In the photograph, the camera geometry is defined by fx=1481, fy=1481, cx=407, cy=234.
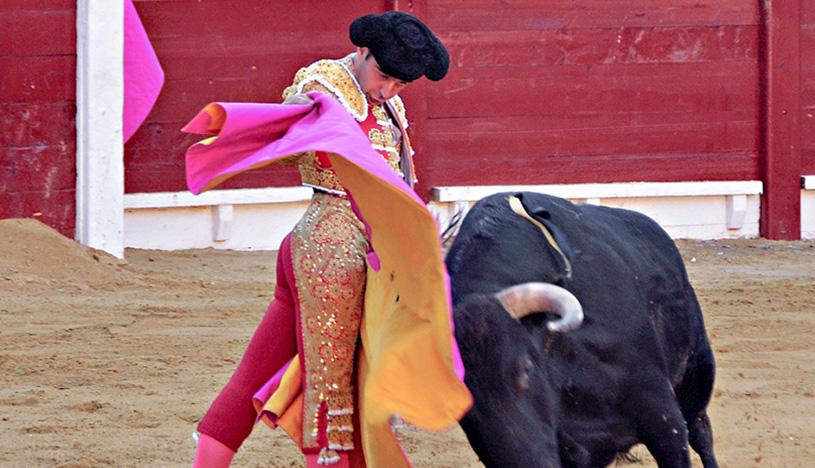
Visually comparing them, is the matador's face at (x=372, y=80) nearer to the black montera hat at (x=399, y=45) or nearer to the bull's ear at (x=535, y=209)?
the black montera hat at (x=399, y=45)

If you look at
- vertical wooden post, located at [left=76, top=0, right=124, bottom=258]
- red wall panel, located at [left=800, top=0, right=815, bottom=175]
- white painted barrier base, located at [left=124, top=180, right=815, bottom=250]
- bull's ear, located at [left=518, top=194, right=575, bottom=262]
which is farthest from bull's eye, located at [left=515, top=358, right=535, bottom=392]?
red wall panel, located at [left=800, top=0, right=815, bottom=175]

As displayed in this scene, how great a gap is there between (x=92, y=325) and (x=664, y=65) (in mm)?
3365

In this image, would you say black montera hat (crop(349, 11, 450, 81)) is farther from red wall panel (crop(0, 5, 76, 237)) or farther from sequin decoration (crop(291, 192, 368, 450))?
red wall panel (crop(0, 5, 76, 237))

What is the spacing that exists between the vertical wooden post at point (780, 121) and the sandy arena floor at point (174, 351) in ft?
1.58

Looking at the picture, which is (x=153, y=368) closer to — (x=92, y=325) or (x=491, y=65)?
(x=92, y=325)

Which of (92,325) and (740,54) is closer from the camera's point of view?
(92,325)

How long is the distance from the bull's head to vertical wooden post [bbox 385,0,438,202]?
4.13 meters

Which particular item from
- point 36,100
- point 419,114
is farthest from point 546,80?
point 36,100

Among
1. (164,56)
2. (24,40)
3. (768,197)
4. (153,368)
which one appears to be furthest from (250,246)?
(768,197)

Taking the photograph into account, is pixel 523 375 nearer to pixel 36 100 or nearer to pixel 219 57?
pixel 36 100

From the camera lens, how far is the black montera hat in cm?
264

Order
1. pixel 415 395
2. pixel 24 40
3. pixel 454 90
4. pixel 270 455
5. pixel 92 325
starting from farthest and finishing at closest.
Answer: pixel 454 90, pixel 24 40, pixel 92 325, pixel 270 455, pixel 415 395

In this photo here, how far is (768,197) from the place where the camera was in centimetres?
721

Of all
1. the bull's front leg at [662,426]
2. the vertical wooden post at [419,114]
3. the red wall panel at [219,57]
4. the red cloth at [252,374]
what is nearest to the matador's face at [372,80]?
the red cloth at [252,374]
